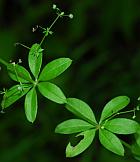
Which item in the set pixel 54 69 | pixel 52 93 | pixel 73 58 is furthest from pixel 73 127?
pixel 73 58

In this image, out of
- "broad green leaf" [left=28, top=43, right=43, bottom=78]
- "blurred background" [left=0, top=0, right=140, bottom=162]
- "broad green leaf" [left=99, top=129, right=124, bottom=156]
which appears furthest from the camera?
"blurred background" [left=0, top=0, right=140, bottom=162]

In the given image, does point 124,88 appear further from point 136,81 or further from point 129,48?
point 129,48

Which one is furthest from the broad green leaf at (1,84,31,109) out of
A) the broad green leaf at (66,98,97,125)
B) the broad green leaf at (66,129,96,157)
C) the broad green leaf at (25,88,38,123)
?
the broad green leaf at (66,129,96,157)

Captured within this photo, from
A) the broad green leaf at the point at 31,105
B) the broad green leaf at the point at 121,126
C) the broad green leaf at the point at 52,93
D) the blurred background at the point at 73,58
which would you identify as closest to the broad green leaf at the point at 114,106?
the broad green leaf at the point at 121,126

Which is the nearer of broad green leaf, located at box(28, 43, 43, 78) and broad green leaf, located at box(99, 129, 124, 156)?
broad green leaf, located at box(99, 129, 124, 156)

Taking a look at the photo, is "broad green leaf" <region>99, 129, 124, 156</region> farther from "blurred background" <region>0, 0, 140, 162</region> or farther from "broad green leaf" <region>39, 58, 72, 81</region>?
"blurred background" <region>0, 0, 140, 162</region>

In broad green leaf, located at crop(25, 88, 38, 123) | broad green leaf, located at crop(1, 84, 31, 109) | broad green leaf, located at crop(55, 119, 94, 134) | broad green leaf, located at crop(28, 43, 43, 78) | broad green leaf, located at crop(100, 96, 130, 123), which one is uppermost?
broad green leaf, located at crop(28, 43, 43, 78)
